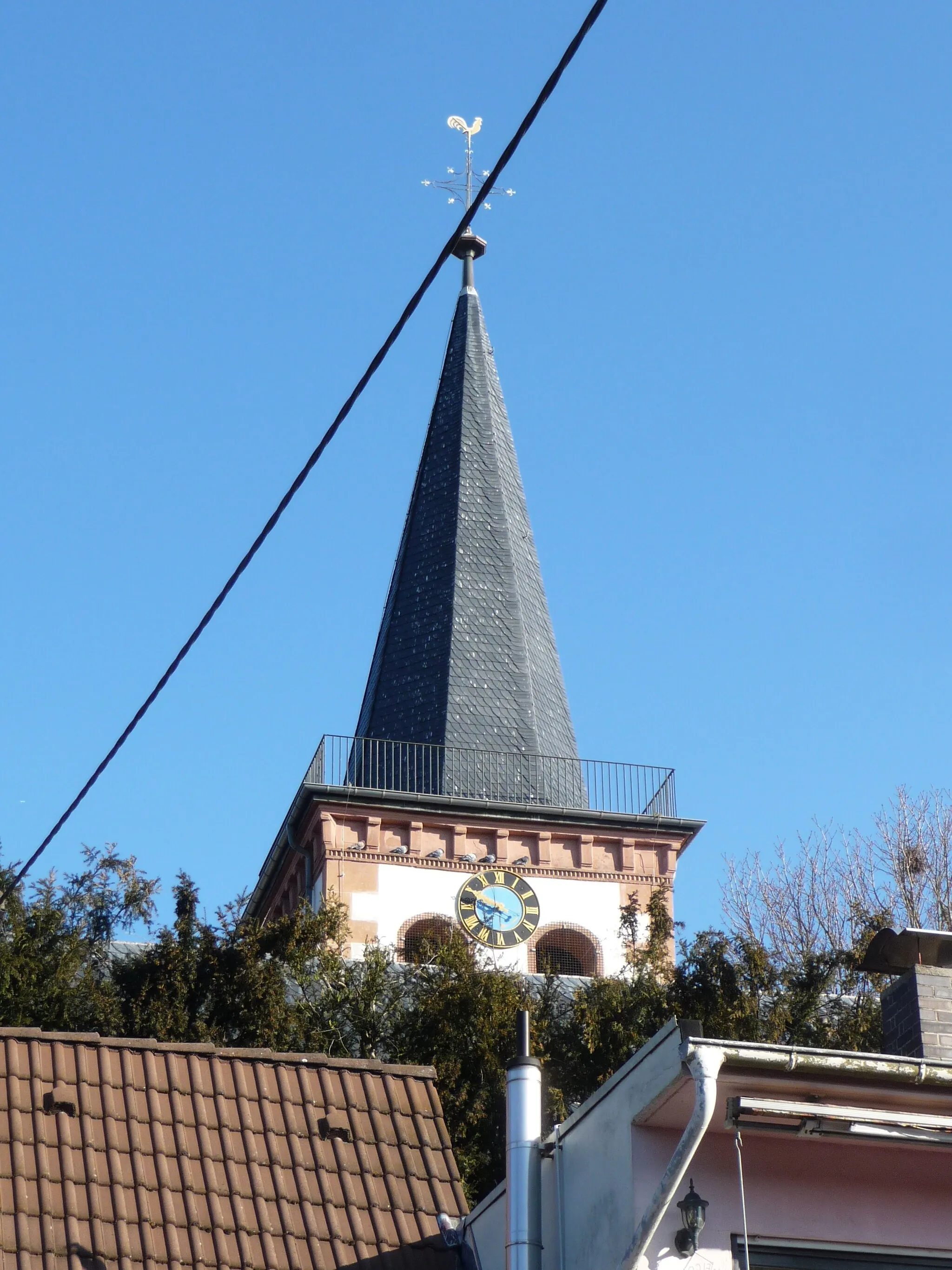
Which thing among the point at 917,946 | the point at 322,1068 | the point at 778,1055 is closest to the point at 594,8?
the point at 778,1055

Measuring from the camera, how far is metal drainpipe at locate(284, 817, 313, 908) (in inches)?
1677

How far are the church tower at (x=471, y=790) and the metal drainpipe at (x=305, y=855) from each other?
0.05 m

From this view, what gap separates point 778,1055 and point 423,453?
43.6m

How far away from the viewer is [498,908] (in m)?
41.1

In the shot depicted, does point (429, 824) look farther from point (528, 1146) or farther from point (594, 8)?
point (594, 8)

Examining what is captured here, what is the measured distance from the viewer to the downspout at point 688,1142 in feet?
28.4

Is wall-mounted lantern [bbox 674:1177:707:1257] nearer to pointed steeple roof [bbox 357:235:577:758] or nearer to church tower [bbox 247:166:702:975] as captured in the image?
church tower [bbox 247:166:702:975]

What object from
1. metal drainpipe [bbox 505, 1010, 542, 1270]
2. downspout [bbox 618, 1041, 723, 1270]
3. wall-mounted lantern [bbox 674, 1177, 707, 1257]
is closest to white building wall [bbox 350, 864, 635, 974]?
metal drainpipe [bbox 505, 1010, 542, 1270]

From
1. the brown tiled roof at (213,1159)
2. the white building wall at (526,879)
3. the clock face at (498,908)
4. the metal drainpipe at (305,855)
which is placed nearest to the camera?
the brown tiled roof at (213,1159)

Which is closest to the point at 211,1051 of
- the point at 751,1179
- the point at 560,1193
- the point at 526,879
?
the point at 560,1193

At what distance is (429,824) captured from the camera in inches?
1663

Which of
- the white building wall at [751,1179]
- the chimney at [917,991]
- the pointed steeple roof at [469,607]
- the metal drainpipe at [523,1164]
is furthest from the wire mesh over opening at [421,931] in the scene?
the white building wall at [751,1179]

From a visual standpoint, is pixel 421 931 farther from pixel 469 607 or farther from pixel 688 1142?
pixel 688 1142

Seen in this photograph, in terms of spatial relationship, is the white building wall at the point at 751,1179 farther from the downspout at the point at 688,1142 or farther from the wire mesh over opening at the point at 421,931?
the wire mesh over opening at the point at 421,931
